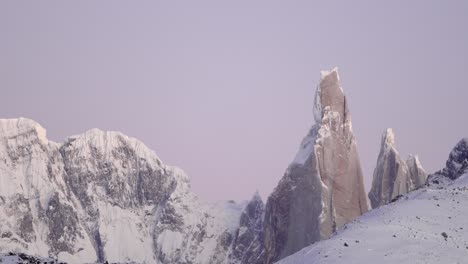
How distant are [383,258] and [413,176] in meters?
160

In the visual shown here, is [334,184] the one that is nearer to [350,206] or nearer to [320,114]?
[350,206]

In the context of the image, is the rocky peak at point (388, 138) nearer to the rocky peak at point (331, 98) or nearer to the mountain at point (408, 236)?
the rocky peak at point (331, 98)

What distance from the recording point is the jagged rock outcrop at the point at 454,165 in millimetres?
82562

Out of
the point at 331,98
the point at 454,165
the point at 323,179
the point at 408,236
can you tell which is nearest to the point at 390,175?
the point at 323,179

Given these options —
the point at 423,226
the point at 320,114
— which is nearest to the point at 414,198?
the point at 423,226

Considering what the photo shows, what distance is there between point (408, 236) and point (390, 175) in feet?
474

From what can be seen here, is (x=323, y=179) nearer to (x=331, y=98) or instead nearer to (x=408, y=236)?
(x=331, y=98)

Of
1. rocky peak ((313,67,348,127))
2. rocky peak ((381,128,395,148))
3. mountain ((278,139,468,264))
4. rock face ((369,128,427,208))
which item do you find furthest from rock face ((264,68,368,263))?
mountain ((278,139,468,264))

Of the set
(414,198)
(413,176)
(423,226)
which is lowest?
(423,226)

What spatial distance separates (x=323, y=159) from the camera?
162 m

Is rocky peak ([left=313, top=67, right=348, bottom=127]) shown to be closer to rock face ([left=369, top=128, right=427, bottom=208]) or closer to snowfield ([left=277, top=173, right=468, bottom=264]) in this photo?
rock face ([left=369, top=128, right=427, bottom=208])

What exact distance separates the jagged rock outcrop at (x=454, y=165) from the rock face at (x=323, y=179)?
6578cm

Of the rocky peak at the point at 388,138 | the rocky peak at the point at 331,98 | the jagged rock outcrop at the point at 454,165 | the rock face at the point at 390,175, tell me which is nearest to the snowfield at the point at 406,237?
the jagged rock outcrop at the point at 454,165

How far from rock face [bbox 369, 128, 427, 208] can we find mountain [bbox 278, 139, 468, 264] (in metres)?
124
